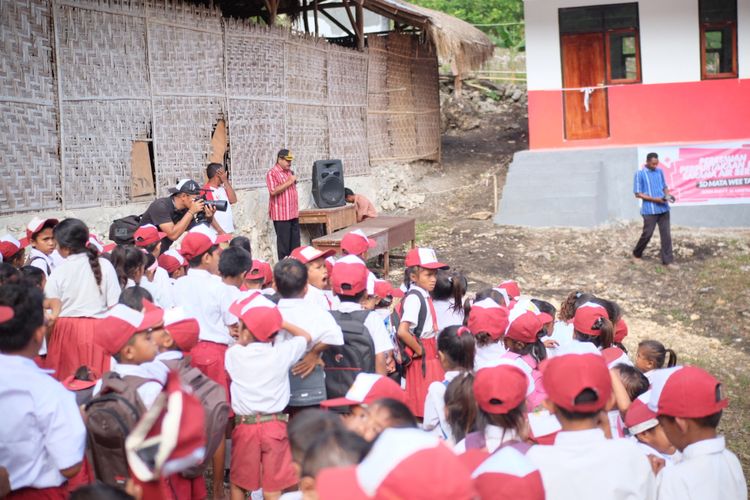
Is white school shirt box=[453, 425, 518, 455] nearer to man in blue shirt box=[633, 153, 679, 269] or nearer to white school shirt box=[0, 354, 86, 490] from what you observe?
white school shirt box=[0, 354, 86, 490]

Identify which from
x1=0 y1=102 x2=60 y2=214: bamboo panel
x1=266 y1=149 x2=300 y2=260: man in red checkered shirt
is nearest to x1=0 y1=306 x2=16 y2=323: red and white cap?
x1=0 y1=102 x2=60 y2=214: bamboo panel

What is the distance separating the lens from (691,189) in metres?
12.8

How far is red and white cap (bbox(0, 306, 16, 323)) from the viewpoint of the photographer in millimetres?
2827

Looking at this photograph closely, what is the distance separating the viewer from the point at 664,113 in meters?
13.7

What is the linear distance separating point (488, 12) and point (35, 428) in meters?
23.6

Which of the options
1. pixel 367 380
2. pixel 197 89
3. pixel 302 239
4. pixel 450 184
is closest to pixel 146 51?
pixel 197 89

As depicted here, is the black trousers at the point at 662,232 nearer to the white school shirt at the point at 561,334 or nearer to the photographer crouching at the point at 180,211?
the white school shirt at the point at 561,334

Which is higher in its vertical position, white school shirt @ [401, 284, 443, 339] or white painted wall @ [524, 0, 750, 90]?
white painted wall @ [524, 0, 750, 90]

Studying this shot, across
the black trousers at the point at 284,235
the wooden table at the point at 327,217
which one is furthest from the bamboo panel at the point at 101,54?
the wooden table at the point at 327,217

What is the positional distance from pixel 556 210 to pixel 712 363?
5483 millimetres

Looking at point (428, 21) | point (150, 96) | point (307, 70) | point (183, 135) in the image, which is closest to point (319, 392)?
point (150, 96)

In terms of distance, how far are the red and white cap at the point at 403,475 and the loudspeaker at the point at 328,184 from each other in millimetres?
9318

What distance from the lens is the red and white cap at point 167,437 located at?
2.09m

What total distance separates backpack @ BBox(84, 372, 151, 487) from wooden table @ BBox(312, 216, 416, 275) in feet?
20.6
